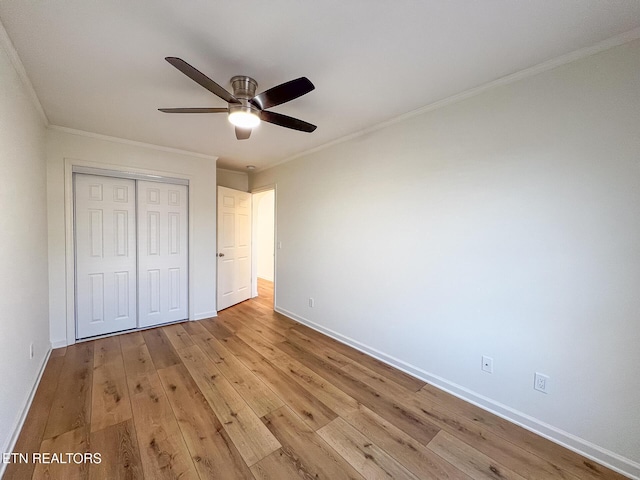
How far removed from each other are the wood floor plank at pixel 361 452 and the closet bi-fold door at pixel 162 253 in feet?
9.13

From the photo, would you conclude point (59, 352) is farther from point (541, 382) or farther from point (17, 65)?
point (541, 382)

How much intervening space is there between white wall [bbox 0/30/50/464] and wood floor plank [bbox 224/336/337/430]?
1523mm

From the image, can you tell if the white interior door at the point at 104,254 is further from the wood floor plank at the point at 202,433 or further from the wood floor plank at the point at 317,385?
the wood floor plank at the point at 317,385

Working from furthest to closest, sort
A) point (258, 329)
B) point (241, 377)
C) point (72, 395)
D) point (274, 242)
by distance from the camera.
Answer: point (274, 242) < point (258, 329) < point (241, 377) < point (72, 395)

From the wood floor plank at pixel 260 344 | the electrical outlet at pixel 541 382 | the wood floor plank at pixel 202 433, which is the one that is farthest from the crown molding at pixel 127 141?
the electrical outlet at pixel 541 382

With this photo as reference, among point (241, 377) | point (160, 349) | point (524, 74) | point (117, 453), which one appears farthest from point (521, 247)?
point (160, 349)

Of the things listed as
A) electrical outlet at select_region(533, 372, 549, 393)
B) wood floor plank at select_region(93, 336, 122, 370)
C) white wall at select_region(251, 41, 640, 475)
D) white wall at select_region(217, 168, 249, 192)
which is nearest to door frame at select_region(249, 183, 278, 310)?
white wall at select_region(217, 168, 249, 192)

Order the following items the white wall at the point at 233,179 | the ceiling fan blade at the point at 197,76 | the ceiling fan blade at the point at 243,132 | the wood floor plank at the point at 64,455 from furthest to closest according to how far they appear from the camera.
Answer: the white wall at the point at 233,179 → the ceiling fan blade at the point at 243,132 → the wood floor plank at the point at 64,455 → the ceiling fan blade at the point at 197,76

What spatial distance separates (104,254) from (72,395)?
1605mm

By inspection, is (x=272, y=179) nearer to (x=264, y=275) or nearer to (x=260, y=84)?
(x=260, y=84)

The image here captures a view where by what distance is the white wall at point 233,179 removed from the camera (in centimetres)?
439

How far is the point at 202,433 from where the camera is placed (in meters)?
1.66

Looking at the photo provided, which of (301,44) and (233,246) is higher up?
(301,44)

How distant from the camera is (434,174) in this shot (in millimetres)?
2197
